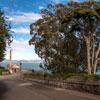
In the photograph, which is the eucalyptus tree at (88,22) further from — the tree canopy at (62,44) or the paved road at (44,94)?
the paved road at (44,94)

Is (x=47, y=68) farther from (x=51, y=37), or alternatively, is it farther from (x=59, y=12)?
(x=59, y=12)

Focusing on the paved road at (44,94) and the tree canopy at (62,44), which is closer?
the paved road at (44,94)

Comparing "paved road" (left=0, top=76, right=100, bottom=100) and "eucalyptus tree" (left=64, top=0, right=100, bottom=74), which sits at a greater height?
"eucalyptus tree" (left=64, top=0, right=100, bottom=74)

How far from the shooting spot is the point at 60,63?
1862 centimetres

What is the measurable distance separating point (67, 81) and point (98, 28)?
23.2 ft

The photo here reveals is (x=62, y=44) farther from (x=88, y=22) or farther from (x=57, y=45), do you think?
(x=88, y=22)

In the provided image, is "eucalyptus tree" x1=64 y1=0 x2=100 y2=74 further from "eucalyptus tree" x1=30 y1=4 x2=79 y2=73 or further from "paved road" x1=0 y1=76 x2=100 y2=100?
"paved road" x1=0 y1=76 x2=100 y2=100

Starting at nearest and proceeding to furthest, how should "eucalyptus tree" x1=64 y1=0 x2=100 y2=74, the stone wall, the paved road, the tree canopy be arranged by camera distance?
the paved road → the stone wall → "eucalyptus tree" x1=64 y1=0 x2=100 y2=74 → the tree canopy

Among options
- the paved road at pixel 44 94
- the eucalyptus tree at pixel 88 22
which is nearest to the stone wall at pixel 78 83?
the paved road at pixel 44 94

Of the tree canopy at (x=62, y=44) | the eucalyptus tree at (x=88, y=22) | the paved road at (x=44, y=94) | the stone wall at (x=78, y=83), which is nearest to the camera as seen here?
the paved road at (x=44, y=94)

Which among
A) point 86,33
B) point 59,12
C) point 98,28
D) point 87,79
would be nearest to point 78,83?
point 87,79

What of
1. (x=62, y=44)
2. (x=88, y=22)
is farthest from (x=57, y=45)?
(x=88, y=22)

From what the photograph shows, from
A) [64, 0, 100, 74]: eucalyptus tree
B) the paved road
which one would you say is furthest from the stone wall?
[64, 0, 100, 74]: eucalyptus tree

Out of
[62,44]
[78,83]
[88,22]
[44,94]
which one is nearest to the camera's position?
[44,94]
